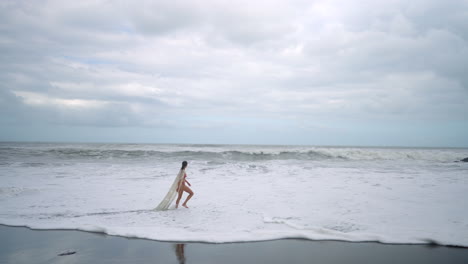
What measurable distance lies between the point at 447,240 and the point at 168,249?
5.17 metres

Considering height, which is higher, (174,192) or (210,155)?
(174,192)

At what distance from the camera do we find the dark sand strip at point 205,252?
4.30 metres

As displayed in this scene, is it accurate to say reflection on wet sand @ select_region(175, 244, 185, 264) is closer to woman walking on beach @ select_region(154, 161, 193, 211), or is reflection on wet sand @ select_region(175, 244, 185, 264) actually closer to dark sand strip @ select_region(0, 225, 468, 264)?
dark sand strip @ select_region(0, 225, 468, 264)

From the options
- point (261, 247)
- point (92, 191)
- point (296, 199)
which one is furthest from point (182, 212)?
point (92, 191)

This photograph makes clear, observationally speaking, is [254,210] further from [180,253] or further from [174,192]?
[180,253]

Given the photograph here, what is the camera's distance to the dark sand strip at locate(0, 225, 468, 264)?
4301 mm

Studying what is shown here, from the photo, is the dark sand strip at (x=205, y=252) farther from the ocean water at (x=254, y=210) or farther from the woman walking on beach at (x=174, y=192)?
the woman walking on beach at (x=174, y=192)

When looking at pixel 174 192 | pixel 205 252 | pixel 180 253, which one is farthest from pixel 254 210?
pixel 180 253

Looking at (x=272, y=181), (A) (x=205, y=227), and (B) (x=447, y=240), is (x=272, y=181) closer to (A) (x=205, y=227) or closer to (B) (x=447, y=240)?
(A) (x=205, y=227)

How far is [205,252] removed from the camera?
181 inches

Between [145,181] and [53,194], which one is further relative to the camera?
[145,181]

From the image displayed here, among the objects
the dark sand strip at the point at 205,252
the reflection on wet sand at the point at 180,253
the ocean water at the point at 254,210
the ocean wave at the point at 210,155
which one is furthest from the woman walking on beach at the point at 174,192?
the ocean wave at the point at 210,155

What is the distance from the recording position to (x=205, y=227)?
6.06 meters

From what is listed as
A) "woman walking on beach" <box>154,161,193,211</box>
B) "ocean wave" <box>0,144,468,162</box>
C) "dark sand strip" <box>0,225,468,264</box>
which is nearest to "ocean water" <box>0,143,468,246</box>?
"woman walking on beach" <box>154,161,193,211</box>
